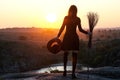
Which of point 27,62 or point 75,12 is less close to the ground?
point 75,12

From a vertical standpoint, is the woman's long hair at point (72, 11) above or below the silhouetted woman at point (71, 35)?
above

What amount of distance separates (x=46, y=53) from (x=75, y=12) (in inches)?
1732

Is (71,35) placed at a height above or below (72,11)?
below

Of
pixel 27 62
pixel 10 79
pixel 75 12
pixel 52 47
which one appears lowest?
pixel 27 62

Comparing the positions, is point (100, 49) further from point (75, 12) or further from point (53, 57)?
point (75, 12)

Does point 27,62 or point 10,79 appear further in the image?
point 27,62

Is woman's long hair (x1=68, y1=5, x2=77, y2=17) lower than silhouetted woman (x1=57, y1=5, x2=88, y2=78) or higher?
higher

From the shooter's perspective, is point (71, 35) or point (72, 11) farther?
point (71, 35)

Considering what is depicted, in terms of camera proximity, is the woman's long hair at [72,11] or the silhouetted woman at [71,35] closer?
the woman's long hair at [72,11]

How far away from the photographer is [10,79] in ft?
63.2

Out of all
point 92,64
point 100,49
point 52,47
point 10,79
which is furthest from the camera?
point 100,49

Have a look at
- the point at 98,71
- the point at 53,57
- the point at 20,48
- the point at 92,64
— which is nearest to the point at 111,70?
the point at 98,71

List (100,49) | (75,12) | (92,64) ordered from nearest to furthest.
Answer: (75,12), (92,64), (100,49)

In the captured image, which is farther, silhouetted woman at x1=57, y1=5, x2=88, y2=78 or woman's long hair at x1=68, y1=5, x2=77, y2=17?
silhouetted woman at x1=57, y1=5, x2=88, y2=78
